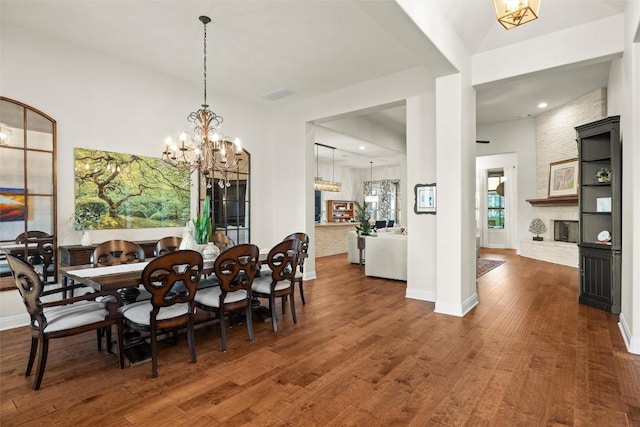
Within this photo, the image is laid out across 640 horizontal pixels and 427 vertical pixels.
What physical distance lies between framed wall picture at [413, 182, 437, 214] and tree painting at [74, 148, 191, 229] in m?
3.40

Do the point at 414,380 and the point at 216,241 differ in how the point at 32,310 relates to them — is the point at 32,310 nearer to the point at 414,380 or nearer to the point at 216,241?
the point at 216,241

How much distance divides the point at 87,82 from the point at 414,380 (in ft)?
16.7

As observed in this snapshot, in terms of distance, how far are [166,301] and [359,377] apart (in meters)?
1.62

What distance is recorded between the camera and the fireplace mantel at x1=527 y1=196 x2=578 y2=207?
24.7ft

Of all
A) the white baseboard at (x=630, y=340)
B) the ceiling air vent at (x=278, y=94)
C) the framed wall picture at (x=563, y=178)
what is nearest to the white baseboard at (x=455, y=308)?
the white baseboard at (x=630, y=340)

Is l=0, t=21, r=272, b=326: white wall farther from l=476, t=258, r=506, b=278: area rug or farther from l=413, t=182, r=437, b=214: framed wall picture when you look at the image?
l=476, t=258, r=506, b=278: area rug

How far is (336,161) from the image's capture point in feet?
41.7

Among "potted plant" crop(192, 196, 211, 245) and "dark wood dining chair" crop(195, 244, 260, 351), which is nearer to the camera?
"dark wood dining chair" crop(195, 244, 260, 351)

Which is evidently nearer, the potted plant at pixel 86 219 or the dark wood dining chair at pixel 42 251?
the dark wood dining chair at pixel 42 251

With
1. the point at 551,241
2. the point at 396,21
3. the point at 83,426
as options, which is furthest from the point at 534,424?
the point at 551,241

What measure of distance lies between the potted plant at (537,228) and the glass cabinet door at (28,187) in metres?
9.91

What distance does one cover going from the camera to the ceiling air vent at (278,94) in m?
5.72

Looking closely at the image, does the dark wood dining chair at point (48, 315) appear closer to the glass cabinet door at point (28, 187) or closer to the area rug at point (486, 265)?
the glass cabinet door at point (28, 187)

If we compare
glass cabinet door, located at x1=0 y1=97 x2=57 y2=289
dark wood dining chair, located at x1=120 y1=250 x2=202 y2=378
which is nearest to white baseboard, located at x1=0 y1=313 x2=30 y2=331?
glass cabinet door, located at x1=0 y1=97 x2=57 y2=289
